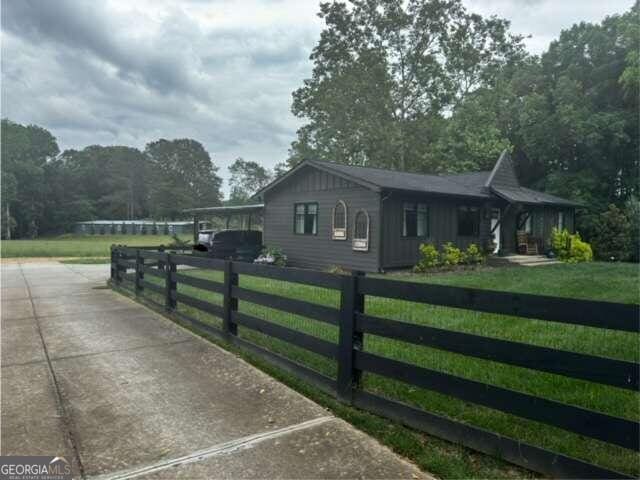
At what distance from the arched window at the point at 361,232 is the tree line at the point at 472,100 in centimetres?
Result: 1546

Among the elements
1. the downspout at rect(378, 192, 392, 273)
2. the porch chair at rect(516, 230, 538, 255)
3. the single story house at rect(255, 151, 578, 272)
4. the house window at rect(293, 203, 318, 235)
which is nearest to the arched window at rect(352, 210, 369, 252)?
the single story house at rect(255, 151, 578, 272)

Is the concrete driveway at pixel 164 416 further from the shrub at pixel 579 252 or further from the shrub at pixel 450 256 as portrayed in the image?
the shrub at pixel 579 252

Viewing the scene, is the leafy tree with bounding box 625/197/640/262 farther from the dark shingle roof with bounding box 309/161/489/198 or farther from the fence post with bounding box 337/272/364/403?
the fence post with bounding box 337/272/364/403

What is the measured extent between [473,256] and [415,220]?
282 cm

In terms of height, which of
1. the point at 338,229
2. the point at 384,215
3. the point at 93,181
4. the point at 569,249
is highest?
the point at 93,181

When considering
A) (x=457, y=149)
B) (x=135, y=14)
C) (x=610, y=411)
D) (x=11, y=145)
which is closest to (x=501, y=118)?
(x=457, y=149)

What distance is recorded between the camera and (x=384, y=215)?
538 inches

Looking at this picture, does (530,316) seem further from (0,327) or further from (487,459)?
(0,327)

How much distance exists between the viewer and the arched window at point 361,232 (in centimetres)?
1402

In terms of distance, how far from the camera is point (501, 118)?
29.0m

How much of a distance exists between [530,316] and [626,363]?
1.63 ft

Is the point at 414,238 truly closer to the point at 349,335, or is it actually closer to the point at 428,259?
the point at 428,259

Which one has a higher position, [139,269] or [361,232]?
[361,232]

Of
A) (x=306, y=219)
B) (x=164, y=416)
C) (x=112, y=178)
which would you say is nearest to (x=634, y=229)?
(x=306, y=219)
